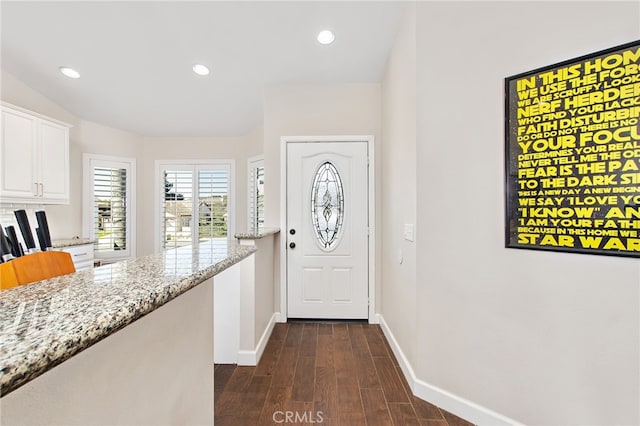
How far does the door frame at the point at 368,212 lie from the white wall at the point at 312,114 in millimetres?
58

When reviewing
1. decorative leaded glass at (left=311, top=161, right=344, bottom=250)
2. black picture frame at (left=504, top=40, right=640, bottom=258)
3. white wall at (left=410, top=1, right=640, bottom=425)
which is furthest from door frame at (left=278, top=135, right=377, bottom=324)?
black picture frame at (left=504, top=40, right=640, bottom=258)

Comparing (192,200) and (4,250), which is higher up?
(192,200)

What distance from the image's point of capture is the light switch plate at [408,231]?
206 cm

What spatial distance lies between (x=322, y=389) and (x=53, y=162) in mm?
3911

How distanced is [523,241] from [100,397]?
6.28 ft

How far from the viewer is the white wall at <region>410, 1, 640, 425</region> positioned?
1337mm

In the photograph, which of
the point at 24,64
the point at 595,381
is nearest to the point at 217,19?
the point at 24,64

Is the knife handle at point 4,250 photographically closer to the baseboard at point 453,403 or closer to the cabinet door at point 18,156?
the baseboard at point 453,403

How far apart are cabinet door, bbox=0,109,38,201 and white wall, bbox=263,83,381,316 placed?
2.55 m

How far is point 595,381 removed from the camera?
4.45 feet

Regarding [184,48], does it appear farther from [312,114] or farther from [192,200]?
[192,200]

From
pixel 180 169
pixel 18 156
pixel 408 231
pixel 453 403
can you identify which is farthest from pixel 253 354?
pixel 180 169

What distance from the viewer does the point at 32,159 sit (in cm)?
309

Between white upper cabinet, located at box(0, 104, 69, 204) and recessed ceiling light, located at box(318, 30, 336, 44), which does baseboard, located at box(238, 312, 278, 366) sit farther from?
white upper cabinet, located at box(0, 104, 69, 204)
